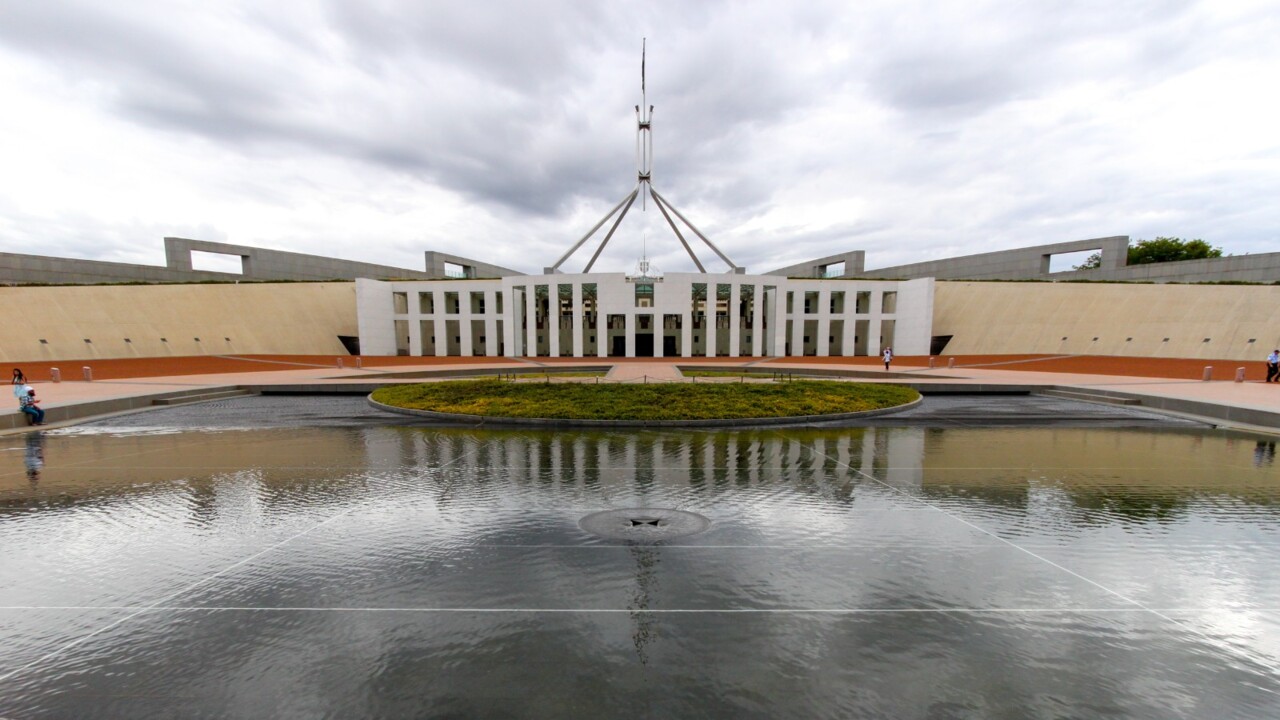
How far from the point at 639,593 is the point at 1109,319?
46.3 metres

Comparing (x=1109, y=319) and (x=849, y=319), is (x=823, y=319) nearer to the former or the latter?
(x=849, y=319)

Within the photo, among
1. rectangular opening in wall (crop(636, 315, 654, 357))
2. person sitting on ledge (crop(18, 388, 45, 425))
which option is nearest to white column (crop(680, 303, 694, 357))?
rectangular opening in wall (crop(636, 315, 654, 357))

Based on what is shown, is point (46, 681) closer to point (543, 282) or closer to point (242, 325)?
point (543, 282)

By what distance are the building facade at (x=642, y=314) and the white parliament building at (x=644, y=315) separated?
0.27ft

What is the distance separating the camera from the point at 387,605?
14.3 ft

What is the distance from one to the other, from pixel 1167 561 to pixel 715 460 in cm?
597

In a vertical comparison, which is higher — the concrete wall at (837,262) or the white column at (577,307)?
the concrete wall at (837,262)

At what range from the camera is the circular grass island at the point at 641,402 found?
13.5m

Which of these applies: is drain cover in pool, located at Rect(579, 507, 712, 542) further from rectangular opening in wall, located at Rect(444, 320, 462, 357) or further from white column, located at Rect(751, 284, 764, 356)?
rectangular opening in wall, located at Rect(444, 320, 462, 357)

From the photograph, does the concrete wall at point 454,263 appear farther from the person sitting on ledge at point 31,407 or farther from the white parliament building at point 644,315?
the person sitting on ledge at point 31,407

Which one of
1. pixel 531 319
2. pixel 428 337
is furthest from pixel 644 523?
pixel 428 337

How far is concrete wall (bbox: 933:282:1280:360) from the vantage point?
32094mm

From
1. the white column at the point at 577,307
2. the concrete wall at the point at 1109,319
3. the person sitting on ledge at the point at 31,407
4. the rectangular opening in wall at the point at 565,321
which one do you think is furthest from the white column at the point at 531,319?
the concrete wall at the point at 1109,319

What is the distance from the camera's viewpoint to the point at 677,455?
10.1m
